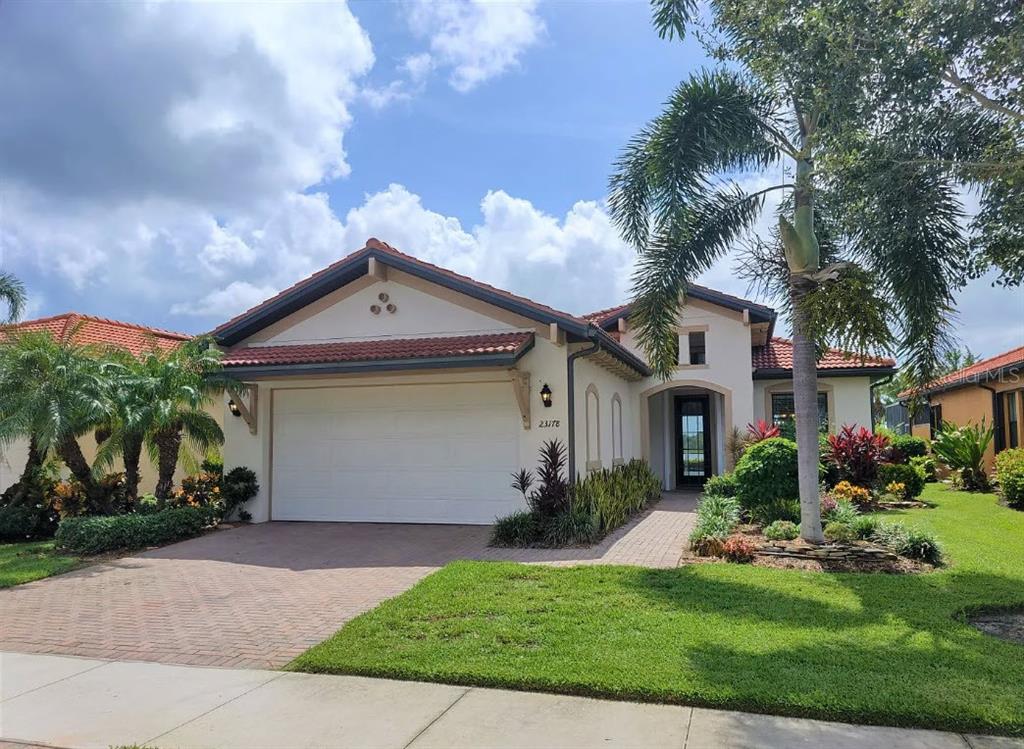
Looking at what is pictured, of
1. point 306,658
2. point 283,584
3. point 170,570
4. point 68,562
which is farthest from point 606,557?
point 68,562

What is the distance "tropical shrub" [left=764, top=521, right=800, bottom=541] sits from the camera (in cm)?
1014

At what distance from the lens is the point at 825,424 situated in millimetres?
20281

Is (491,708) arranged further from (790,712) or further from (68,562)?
(68,562)

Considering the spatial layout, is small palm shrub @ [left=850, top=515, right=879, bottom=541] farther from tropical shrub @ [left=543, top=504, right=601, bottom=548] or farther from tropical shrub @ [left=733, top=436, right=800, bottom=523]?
tropical shrub @ [left=543, top=504, right=601, bottom=548]

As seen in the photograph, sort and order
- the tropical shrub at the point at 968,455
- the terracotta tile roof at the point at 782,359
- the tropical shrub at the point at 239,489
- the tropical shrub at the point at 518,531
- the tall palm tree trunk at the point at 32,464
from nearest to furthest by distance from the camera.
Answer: the tropical shrub at the point at 518,531
the tall palm tree trunk at the point at 32,464
the tropical shrub at the point at 239,489
the tropical shrub at the point at 968,455
the terracotta tile roof at the point at 782,359

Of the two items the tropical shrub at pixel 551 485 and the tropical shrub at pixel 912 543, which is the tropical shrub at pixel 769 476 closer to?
the tropical shrub at pixel 912 543

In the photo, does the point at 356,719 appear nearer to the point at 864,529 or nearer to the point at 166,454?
the point at 864,529

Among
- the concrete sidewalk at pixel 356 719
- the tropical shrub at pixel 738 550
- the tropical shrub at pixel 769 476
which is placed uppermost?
the tropical shrub at pixel 769 476

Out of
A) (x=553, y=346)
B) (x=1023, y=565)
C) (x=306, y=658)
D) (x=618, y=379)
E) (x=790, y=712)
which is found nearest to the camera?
(x=790, y=712)

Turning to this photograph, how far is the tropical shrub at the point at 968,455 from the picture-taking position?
57.3 ft

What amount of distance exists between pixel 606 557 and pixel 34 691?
22.4 feet

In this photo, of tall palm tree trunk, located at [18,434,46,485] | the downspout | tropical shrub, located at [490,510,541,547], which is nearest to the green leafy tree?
the downspout

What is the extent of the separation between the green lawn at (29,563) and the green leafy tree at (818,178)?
9.25m

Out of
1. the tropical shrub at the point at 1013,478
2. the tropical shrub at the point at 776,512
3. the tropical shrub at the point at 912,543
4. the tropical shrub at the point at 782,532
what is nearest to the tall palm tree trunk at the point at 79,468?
the tropical shrub at the point at 782,532
